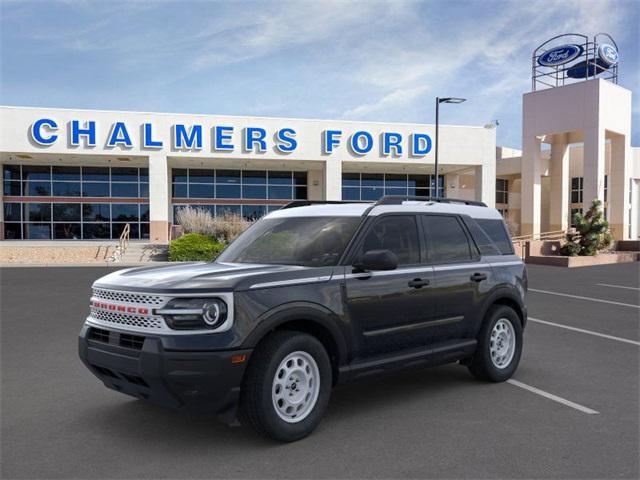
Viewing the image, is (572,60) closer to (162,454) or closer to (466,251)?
(466,251)

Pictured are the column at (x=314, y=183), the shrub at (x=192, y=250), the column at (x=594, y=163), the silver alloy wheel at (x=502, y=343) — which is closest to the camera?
the silver alloy wheel at (x=502, y=343)

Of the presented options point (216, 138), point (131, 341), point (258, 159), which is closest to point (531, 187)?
point (258, 159)

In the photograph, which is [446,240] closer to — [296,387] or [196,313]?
[296,387]

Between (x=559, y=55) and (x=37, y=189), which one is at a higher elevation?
(x=559, y=55)

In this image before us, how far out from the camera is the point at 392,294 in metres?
5.00

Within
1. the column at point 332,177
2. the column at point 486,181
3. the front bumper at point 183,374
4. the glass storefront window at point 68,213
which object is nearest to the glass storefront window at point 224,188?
the column at point 332,177

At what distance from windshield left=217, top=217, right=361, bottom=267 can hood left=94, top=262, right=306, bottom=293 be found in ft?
1.04

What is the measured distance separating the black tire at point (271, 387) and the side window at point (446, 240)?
1.81m

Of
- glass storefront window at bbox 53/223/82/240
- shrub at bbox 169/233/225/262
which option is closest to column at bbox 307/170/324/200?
shrub at bbox 169/233/225/262

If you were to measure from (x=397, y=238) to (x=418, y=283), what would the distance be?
1.57 ft

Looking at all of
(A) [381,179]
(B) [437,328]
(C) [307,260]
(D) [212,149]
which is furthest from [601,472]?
(A) [381,179]

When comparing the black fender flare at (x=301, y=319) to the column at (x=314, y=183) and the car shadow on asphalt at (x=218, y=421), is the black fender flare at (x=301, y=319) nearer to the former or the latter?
the car shadow on asphalt at (x=218, y=421)

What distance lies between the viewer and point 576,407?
206 inches

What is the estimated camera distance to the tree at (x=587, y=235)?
25.8 meters
